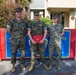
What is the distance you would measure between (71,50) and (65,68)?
1.04 metres

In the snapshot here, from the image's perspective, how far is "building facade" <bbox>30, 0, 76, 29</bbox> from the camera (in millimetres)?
22500

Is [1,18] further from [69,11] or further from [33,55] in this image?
[69,11]

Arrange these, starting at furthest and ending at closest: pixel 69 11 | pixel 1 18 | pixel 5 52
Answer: pixel 69 11 < pixel 1 18 < pixel 5 52

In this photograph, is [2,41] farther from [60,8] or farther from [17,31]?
[60,8]

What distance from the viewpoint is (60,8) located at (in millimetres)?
23062

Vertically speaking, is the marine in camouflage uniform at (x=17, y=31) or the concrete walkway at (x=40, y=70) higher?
the marine in camouflage uniform at (x=17, y=31)

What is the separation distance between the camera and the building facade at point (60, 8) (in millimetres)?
22500

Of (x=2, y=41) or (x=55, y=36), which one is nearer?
(x=55, y=36)

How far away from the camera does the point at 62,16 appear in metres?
27.0

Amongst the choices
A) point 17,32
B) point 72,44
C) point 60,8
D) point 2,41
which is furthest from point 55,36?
point 60,8

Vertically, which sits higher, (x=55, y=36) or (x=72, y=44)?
(x=55, y=36)

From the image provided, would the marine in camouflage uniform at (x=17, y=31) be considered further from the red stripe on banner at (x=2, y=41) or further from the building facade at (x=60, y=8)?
the building facade at (x=60, y=8)

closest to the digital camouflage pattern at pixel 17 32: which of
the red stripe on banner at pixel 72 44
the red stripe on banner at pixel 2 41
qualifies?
the red stripe on banner at pixel 2 41

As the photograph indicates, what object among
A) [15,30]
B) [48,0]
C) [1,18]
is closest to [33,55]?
[15,30]
